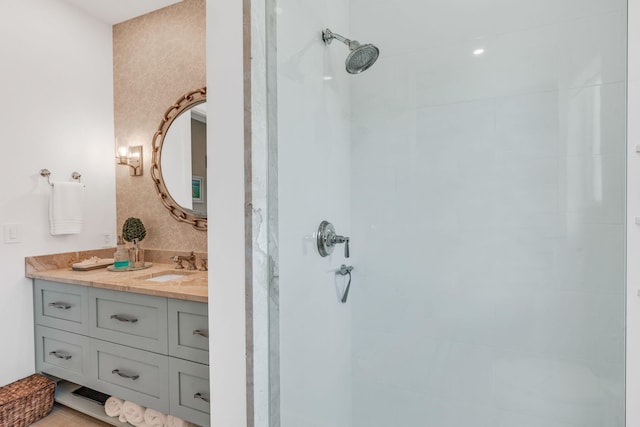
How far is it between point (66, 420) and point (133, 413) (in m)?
0.53

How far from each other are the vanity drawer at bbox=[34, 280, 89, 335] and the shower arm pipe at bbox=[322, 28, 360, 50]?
191 cm

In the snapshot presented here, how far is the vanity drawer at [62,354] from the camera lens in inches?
82.6

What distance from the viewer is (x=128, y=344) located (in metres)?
1.92

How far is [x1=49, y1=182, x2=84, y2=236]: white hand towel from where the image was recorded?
2.36m

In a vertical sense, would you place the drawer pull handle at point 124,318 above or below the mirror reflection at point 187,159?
below

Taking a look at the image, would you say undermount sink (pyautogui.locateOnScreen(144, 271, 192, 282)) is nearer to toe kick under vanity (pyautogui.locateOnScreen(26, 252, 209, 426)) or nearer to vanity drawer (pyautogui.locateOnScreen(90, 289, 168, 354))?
toe kick under vanity (pyautogui.locateOnScreen(26, 252, 209, 426))

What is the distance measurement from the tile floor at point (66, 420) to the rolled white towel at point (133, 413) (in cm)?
26

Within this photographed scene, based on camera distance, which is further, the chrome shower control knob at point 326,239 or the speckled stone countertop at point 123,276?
the speckled stone countertop at point 123,276

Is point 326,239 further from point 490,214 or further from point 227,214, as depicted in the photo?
point 490,214

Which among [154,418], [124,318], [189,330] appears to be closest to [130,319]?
[124,318]

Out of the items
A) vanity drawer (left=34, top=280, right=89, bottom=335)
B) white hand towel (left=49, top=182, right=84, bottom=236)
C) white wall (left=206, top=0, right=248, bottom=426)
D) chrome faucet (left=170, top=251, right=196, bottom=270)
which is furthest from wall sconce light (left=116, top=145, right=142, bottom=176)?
white wall (left=206, top=0, right=248, bottom=426)

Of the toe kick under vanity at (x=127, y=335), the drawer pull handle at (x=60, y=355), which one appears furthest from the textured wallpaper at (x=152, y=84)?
the drawer pull handle at (x=60, y=355)

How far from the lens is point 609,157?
114 cm
